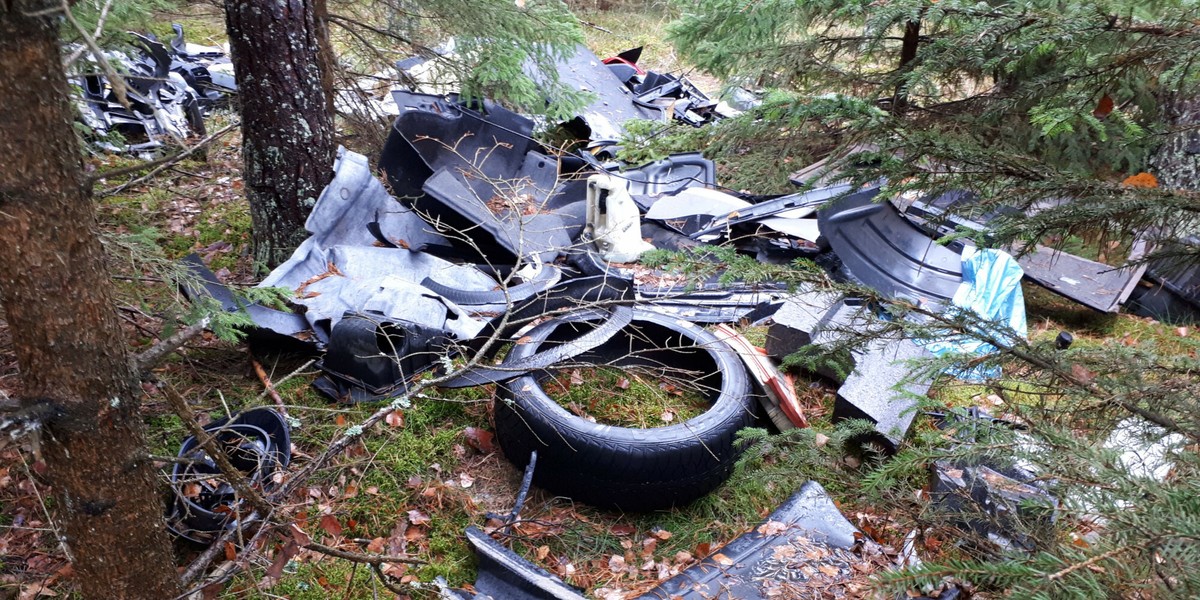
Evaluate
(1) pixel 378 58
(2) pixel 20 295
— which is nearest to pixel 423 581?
(2) pixel 20 295

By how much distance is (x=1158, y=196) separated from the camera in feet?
6.84

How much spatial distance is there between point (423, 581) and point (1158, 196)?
2.89 meters

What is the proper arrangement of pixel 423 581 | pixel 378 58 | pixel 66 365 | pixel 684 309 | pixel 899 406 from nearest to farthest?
pixel 66 365 → pixel 423 581 → pixel 899 406 → pixel 684 309 → pixel 378 58

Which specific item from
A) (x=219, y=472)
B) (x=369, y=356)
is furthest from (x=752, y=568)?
(x=219, y=472)

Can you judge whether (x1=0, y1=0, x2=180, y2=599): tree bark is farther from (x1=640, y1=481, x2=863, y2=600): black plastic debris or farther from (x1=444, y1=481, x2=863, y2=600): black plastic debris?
(x1=640, y1=481, x2=863, y2=600): black plastic debris

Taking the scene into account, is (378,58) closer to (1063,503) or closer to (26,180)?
(26,180)

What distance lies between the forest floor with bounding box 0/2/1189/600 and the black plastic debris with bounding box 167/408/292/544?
127 mm

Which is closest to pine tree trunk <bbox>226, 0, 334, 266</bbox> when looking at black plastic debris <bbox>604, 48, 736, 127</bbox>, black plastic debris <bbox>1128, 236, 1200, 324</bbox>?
black plastic debris <bbox>604, 48, 736, 127</bbox>

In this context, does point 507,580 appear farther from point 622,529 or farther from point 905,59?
point 905,59

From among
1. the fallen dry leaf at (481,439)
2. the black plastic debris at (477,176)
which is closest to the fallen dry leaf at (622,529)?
the fallen dry leaf at (481,439)

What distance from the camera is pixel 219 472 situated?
107 inches

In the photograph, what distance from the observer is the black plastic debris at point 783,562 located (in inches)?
113

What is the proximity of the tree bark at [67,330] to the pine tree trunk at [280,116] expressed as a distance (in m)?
2.74

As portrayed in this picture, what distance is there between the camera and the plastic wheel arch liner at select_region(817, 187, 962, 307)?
18.3 feet
